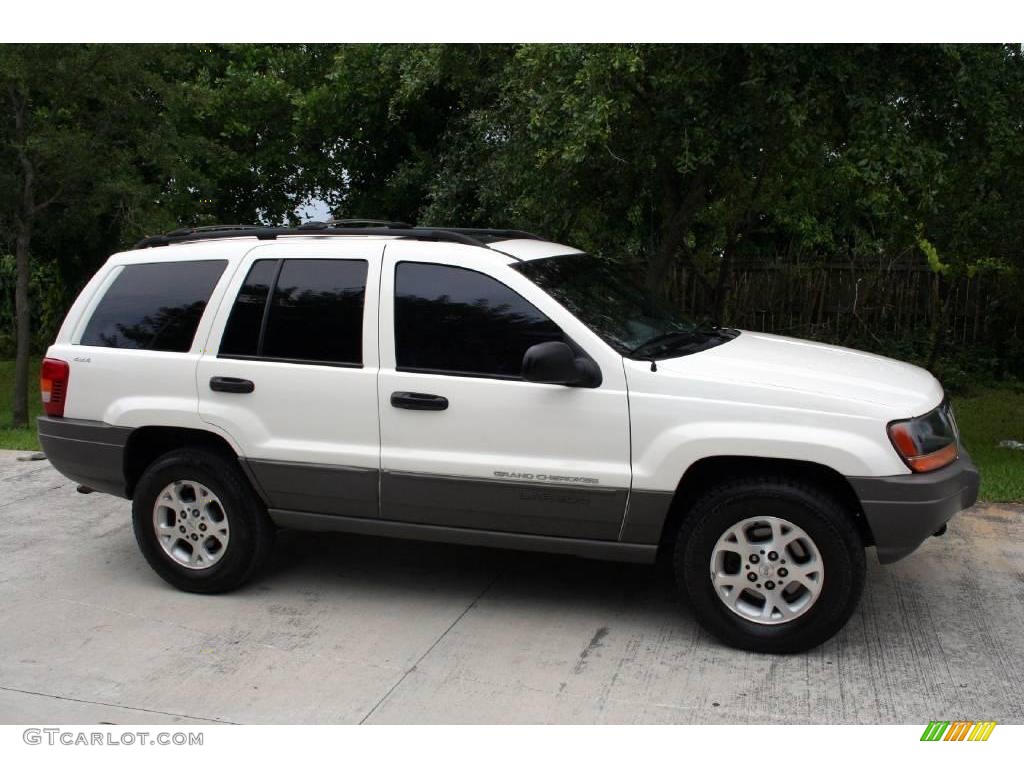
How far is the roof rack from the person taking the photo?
19.1ft

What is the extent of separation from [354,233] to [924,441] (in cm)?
304

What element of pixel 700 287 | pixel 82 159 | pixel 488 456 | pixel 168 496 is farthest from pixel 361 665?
pixel 700 287

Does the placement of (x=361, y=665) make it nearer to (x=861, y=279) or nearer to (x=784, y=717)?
(x=784, y=717)

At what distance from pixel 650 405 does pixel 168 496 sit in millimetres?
2659

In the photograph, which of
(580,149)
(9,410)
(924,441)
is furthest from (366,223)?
(9,410)

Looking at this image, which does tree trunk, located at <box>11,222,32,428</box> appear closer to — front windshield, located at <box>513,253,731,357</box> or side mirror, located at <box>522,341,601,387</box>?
front windshield, located at <box>513,253,731,357</box>

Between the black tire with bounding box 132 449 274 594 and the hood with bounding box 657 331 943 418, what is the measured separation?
229 centimetres

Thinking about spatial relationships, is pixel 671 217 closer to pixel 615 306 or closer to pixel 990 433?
pixel 990 433

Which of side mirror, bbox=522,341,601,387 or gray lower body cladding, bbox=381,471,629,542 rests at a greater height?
side mirror, bbox=522,341,601,387

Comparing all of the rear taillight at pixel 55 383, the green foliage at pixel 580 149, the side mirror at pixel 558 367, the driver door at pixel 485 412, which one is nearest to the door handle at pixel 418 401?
the driver door at pixel 485 412

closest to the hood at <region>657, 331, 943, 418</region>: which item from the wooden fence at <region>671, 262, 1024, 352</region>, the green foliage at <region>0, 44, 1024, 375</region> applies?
the green foliage at <region>0, 44, 1024, 375</region>

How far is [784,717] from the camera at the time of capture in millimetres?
4543

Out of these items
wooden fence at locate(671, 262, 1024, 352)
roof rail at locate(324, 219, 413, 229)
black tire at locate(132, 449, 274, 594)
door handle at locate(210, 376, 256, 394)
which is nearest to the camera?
door handle at locate(210, 376, 256, 394)

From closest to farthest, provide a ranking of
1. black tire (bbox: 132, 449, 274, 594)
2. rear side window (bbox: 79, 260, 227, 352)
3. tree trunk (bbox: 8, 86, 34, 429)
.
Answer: black tire (bbox: 132, 449, 274, 594) < rear side window (bbox: 79, 260, 227, 352) < tree trunk (bbox: 8, 86, 34, 429)
